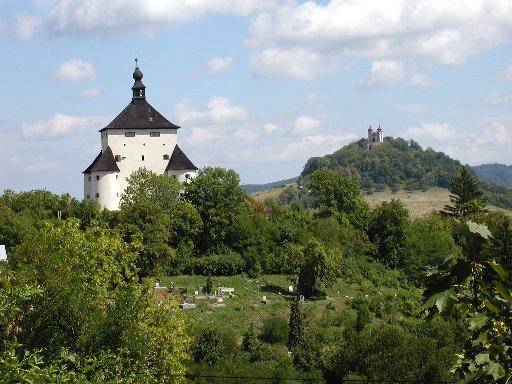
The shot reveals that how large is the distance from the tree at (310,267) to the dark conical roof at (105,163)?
1727 cm

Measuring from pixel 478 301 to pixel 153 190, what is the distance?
52659 mm

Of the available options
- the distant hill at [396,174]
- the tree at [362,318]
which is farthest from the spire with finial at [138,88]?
the distant hill at [396,174]

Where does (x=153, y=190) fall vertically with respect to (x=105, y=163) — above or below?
below

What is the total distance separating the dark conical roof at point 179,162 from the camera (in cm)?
6328

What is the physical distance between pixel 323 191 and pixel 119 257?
40.8m

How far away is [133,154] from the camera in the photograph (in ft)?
210

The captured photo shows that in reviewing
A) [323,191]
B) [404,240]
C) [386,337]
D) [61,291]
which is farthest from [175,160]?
[61,291]

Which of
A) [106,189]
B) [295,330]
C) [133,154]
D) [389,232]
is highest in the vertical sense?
[133,154]

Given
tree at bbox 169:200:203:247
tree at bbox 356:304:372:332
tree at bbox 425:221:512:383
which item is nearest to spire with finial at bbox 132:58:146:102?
tree at bbox 169:200:203:247

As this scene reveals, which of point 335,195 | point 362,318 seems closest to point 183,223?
point 335,195

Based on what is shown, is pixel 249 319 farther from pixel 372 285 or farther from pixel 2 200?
pixel 2 200

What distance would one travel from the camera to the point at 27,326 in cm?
2138

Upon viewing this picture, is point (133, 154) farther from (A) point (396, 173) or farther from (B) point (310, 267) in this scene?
(A) point (396, 173)

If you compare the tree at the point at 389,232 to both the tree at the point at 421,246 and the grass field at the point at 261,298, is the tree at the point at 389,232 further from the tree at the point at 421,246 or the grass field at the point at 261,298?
the grass field at the point at 261,298
